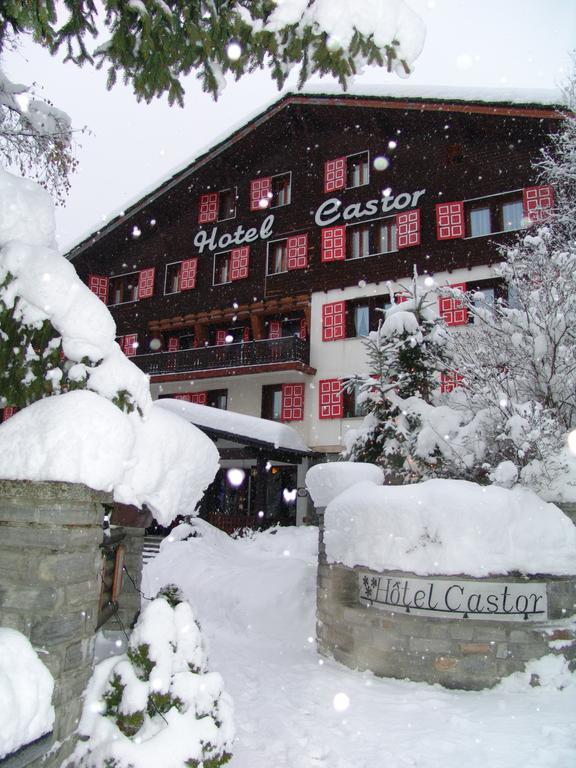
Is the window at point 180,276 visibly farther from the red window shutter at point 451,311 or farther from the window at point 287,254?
the red window shutter at point 451,311

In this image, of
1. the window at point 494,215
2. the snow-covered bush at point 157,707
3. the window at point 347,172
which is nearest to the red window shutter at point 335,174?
the window at point 347,172

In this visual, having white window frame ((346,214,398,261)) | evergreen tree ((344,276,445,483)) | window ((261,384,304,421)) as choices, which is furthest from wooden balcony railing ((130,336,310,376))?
evergreen tree ((344,276,445,483))

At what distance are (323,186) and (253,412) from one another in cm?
901

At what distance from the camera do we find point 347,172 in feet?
70.3

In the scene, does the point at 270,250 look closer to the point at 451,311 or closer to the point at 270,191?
the point at 270,191

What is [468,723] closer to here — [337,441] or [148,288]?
A: [337,441]

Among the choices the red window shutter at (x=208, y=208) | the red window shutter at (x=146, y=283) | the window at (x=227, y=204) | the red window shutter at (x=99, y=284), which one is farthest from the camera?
the red window shutter at (x=99, y=284)

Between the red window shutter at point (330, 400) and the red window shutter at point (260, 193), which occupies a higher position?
the red window shutter at point (260, 193)

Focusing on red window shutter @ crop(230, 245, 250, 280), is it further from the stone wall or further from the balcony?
the stone wall

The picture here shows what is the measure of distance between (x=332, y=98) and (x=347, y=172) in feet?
8.56

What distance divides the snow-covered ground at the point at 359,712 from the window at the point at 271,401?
42.1 ft

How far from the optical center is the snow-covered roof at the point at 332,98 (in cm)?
1753

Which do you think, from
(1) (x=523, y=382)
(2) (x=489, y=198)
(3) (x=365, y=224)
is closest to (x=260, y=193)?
(3) (x=365, y=224)

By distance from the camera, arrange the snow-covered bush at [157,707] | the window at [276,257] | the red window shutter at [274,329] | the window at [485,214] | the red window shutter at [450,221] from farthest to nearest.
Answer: the window at [276,257], the red window shutter at [274,329], the red window shutter at [450,221], the window at [485,214], the snow-covered bush at [157,707]
